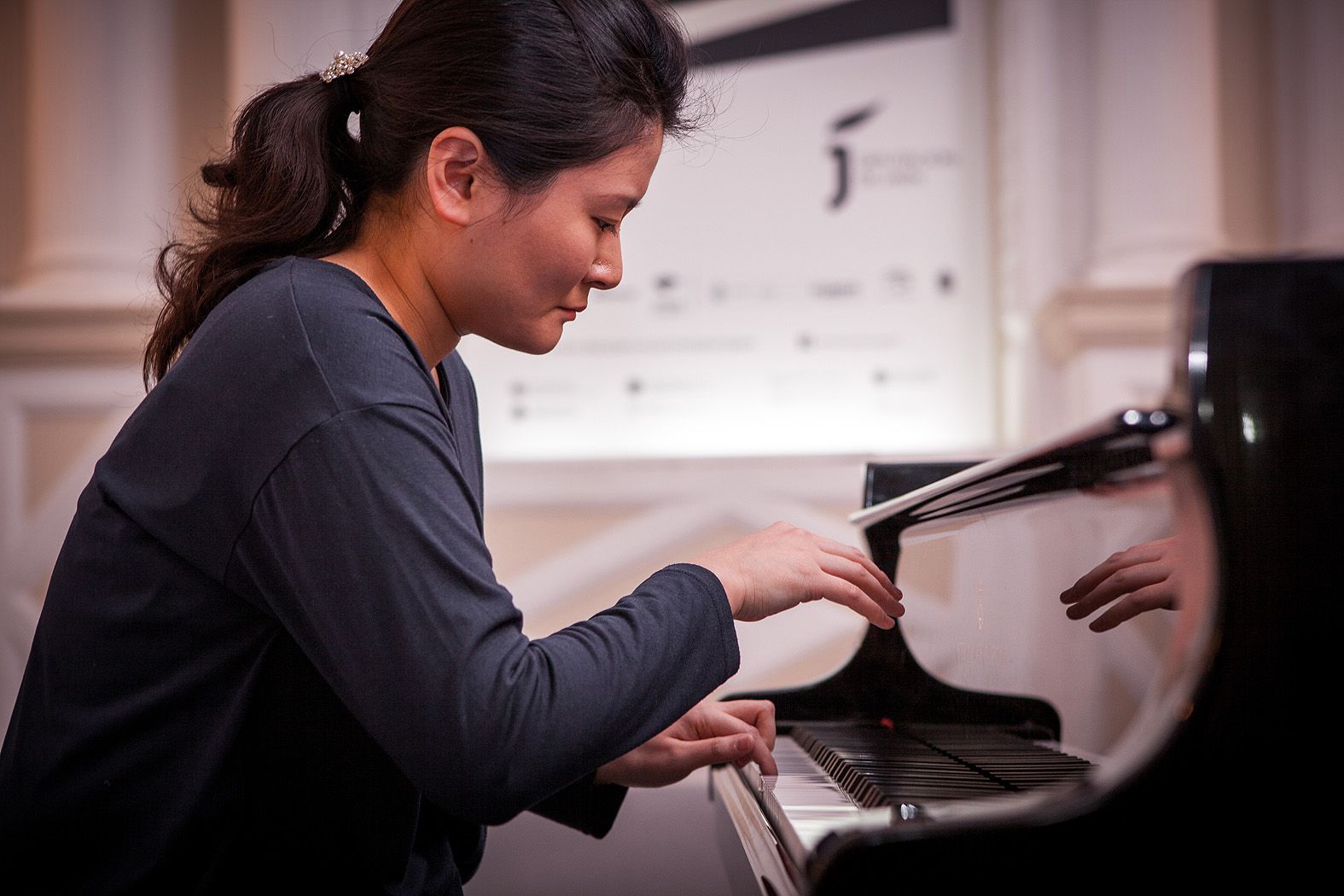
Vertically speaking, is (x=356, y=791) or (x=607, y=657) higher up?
(x=607, y=657)

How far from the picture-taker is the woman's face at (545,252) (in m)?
1.00

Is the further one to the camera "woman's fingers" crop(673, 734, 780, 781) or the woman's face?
"woman's fingers" crop(673, 734, 780, 781)

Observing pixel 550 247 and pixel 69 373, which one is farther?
pixel 69 373

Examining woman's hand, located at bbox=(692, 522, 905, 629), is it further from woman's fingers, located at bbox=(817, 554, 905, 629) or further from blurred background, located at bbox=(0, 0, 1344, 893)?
blurred background, located at bbox=(0, 0, 1344, 893)

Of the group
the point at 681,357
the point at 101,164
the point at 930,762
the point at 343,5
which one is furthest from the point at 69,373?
the point at 930,762

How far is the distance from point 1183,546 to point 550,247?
0.59 meters

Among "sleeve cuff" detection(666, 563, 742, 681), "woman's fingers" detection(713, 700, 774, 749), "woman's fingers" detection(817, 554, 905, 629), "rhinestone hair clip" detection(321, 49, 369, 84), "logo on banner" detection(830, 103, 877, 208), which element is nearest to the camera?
"sleeve cuff" detection(666, 563, 742, 681)

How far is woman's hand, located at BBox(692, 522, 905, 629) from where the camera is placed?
35.8 inches

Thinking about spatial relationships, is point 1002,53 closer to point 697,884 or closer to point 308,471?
point 697,884

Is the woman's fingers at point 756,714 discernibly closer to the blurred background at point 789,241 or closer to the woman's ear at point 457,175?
the woman's ear at point 457,175

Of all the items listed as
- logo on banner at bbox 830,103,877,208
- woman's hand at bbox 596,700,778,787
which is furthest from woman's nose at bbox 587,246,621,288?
logo on banner at bbox 830,103,877,208

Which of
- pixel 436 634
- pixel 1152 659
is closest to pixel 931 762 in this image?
pixel 1152 659

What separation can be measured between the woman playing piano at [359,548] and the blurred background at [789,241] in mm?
1964

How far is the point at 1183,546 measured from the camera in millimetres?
640
